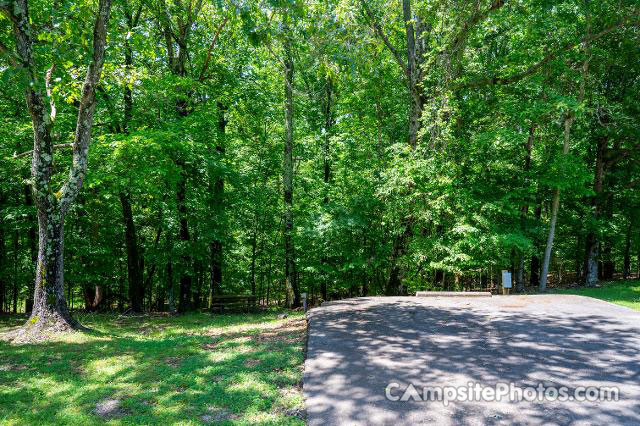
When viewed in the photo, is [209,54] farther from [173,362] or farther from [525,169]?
[525,169]

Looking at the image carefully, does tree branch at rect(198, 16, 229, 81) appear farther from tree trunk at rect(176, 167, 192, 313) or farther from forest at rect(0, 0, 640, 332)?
tree trunk at rect(176, 167, 192, 313)

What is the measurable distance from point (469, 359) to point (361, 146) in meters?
10.9

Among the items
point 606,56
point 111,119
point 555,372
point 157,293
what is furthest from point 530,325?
point 157,293

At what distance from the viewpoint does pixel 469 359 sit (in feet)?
15.3

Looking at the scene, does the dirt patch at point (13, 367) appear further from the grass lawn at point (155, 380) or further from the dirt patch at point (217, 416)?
the dirt patch at point (217, 416)

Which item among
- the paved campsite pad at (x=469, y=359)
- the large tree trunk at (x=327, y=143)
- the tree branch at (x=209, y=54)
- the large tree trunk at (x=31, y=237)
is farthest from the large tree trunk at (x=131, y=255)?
the paved campsite pad at (x=469, y=359)

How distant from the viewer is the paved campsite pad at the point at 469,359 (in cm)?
335

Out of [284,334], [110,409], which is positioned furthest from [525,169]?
[110,409]

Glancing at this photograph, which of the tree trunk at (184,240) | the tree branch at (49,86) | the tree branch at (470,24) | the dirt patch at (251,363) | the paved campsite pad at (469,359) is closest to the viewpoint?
the paved campsite pad at (469,359)

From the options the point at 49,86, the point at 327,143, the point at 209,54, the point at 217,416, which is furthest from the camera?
the point at 327,143

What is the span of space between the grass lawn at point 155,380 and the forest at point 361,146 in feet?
6.69

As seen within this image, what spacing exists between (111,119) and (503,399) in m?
12.0

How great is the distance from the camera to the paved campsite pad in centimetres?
335

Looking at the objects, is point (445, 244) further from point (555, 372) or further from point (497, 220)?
point (555, 372)
